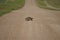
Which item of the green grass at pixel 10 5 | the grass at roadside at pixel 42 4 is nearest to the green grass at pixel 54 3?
the grass at roadside at pixel 42 4

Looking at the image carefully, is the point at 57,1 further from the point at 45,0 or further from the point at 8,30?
the point at 8,30

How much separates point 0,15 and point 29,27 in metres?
0.28

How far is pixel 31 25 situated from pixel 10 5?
32 centimetres

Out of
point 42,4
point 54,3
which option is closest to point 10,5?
point 42,4

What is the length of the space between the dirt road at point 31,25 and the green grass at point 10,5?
41 millimetres

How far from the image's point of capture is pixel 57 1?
1.13 m

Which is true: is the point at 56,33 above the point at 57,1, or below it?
below

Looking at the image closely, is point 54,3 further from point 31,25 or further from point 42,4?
point 31,25

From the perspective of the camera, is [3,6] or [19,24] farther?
[3,6]

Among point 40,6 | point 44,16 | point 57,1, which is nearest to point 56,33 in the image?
point 44,16

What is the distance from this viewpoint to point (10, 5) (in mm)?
1044

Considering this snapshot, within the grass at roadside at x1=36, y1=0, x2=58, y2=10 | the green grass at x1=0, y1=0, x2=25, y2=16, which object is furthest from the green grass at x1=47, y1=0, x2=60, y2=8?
the green grass at x1=0, y1=0, x2=25, y2=16

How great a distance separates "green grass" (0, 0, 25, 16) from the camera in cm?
98

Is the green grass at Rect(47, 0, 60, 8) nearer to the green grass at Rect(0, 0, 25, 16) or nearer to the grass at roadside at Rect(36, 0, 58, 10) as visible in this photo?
the grass at roadside at Rect(36, 0, 58, 10)
